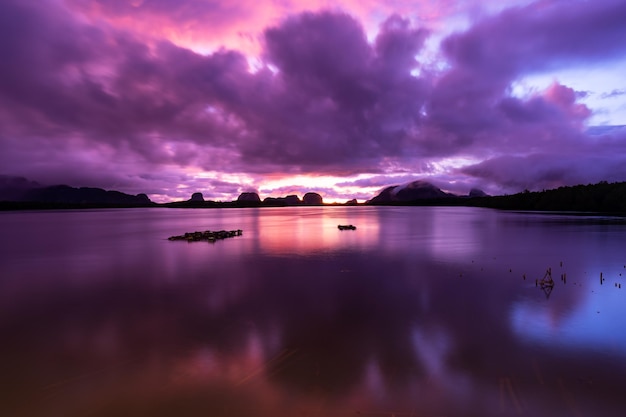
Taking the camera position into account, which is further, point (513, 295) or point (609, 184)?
point (609, 184)

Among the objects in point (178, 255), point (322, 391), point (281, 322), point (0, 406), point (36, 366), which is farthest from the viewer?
point (178, 255)

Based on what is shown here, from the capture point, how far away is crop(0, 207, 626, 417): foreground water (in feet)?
25.3

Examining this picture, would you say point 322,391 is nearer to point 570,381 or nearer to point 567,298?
point 570,381

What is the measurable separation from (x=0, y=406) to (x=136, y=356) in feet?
9.84

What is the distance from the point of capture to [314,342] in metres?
11.0

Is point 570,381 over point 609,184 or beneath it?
beneath

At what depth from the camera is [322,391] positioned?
8.06 metres

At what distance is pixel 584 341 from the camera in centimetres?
1095

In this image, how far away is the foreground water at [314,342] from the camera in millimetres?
7699

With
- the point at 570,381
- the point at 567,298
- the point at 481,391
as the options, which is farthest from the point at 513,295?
the point at 481,391

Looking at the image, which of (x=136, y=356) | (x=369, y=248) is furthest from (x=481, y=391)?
(x=369, y=248)

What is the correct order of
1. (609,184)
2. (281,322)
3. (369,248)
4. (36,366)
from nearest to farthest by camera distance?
(36,366) < (281,322) < (369,248) < (609,184)

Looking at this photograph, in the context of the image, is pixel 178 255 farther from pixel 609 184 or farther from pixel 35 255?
pixel 609 184

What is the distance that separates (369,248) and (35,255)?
31.7m
